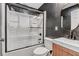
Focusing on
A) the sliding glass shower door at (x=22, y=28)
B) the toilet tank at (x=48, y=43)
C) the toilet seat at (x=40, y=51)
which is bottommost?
the toilet seat at (x=40, y=51)

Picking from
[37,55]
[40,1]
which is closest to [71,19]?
[40,1]

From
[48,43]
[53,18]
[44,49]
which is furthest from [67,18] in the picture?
[44,49]

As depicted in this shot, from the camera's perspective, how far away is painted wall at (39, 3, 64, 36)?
4.08 ft

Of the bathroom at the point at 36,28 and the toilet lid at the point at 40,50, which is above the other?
the bathroom at the point at 36,28

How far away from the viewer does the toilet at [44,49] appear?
4.03 ft

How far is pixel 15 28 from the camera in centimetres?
117

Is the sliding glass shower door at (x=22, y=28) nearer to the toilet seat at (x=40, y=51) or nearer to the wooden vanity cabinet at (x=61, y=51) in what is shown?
the toilet seat at (x=40, y=51)

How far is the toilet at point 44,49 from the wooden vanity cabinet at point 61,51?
0.23 ft

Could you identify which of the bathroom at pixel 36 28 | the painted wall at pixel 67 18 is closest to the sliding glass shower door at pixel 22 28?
the bathroom at pixel 36 28

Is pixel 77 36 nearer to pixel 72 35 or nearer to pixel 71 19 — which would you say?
pixel 72 35

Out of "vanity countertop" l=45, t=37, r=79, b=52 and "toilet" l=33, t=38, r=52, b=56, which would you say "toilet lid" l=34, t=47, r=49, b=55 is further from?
"vanity countertop" l=45, t=37, r=79, b=52

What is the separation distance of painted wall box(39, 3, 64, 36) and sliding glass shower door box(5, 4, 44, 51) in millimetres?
102

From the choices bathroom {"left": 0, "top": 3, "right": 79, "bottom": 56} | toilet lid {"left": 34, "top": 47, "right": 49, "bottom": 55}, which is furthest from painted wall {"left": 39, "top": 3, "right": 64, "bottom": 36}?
toilet lid {"left": 34, "top": 47, "right": 49, "bottom": 55}

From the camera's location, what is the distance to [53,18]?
127 centimetres
